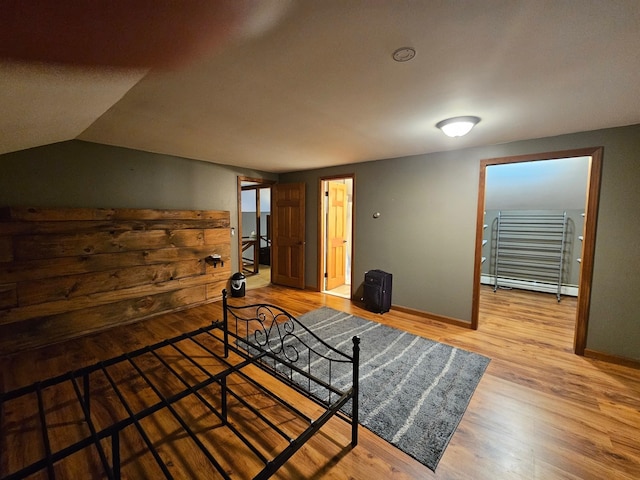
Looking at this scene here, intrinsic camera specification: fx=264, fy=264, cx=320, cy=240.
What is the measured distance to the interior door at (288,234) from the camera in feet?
16.2

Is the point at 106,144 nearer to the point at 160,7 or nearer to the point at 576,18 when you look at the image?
the point at 160,7

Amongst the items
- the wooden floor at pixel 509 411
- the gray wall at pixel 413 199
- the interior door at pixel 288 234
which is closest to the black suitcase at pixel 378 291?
the gray wall at pixel 413 199

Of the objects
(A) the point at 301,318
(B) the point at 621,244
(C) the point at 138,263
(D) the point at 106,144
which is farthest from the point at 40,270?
(B) the point at 621,244

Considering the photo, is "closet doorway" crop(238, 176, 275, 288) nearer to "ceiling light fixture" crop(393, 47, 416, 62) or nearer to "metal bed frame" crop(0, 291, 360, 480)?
"metal bed frame" crop(0, 291, 360, 480)

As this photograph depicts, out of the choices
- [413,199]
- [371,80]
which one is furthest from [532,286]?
[371,80]

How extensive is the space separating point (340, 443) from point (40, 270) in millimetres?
3274

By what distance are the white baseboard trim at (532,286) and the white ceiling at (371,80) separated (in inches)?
131

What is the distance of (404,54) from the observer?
135 cm

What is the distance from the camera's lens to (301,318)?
359cm

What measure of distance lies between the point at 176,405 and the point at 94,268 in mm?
2082

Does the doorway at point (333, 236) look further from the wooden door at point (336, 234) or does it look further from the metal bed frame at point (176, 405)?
the metal bed frame at point (176, 405)

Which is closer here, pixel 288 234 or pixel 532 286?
pixel 532 286

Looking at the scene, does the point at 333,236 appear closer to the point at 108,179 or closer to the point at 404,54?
the point at 108,179

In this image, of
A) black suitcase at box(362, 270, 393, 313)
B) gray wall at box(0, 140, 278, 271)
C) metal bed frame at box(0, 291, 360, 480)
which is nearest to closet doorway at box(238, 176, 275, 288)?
gray wall at box(0, 140, 278, 271)
